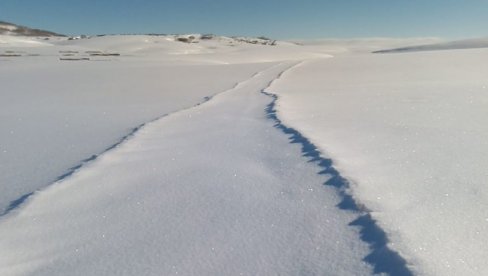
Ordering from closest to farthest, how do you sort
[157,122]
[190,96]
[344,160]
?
[344,160], [157,122], [190,96]

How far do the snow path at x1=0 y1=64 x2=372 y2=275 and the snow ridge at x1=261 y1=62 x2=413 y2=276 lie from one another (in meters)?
0.04

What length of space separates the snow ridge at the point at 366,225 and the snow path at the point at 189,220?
1.5 inches

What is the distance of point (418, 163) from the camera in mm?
3008

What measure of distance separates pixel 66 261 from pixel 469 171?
2.16m

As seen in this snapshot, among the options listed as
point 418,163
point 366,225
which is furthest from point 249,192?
point 418,163

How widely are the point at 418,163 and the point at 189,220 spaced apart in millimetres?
1475

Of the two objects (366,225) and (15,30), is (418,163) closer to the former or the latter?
(366,225)

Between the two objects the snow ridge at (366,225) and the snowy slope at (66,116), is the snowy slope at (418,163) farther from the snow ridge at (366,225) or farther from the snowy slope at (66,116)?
the snowy slope at (66,116)

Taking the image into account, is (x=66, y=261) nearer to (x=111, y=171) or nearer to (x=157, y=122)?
(x=111, y=171)

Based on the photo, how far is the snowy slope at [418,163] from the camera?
1.89 metres

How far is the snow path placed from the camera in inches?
75.7

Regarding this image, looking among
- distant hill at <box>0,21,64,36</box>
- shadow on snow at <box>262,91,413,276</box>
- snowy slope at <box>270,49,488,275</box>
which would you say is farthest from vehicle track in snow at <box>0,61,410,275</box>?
distant hill at <box>0,21,64,36</box>

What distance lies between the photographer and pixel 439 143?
3.53 m

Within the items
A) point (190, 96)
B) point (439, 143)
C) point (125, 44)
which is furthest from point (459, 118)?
point (125, 44)
